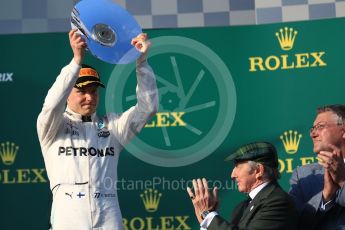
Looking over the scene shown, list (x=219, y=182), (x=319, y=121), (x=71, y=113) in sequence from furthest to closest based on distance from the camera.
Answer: (x=219, y=182) < (x=71, y=113) < (x=319, y=121)

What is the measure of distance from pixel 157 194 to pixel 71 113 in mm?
927

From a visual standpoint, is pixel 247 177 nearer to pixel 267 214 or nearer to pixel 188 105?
pixel 267 214

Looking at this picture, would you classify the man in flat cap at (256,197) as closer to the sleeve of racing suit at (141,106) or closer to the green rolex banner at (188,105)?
the sleeve of racing suit at (141,106)

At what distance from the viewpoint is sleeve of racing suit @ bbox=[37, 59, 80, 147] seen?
3360 mm

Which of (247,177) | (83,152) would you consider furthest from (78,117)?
(247,177)

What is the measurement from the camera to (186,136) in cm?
435

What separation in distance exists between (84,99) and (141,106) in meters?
0.26

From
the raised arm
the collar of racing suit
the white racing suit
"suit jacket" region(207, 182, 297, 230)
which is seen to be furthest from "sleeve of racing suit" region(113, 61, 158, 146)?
"suit jacket" region(207, 182, 297, 230)

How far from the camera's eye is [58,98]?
3359 mm

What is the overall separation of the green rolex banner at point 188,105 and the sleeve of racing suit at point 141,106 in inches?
28.8

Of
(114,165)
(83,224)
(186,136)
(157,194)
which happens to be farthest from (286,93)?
(83,224)

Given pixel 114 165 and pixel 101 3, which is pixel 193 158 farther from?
pixel 101 3

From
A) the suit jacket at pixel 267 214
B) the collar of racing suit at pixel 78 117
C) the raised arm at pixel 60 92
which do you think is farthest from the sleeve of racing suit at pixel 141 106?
the suit jacket at pixel 267 214

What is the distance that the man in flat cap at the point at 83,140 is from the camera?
3379 millimetres
